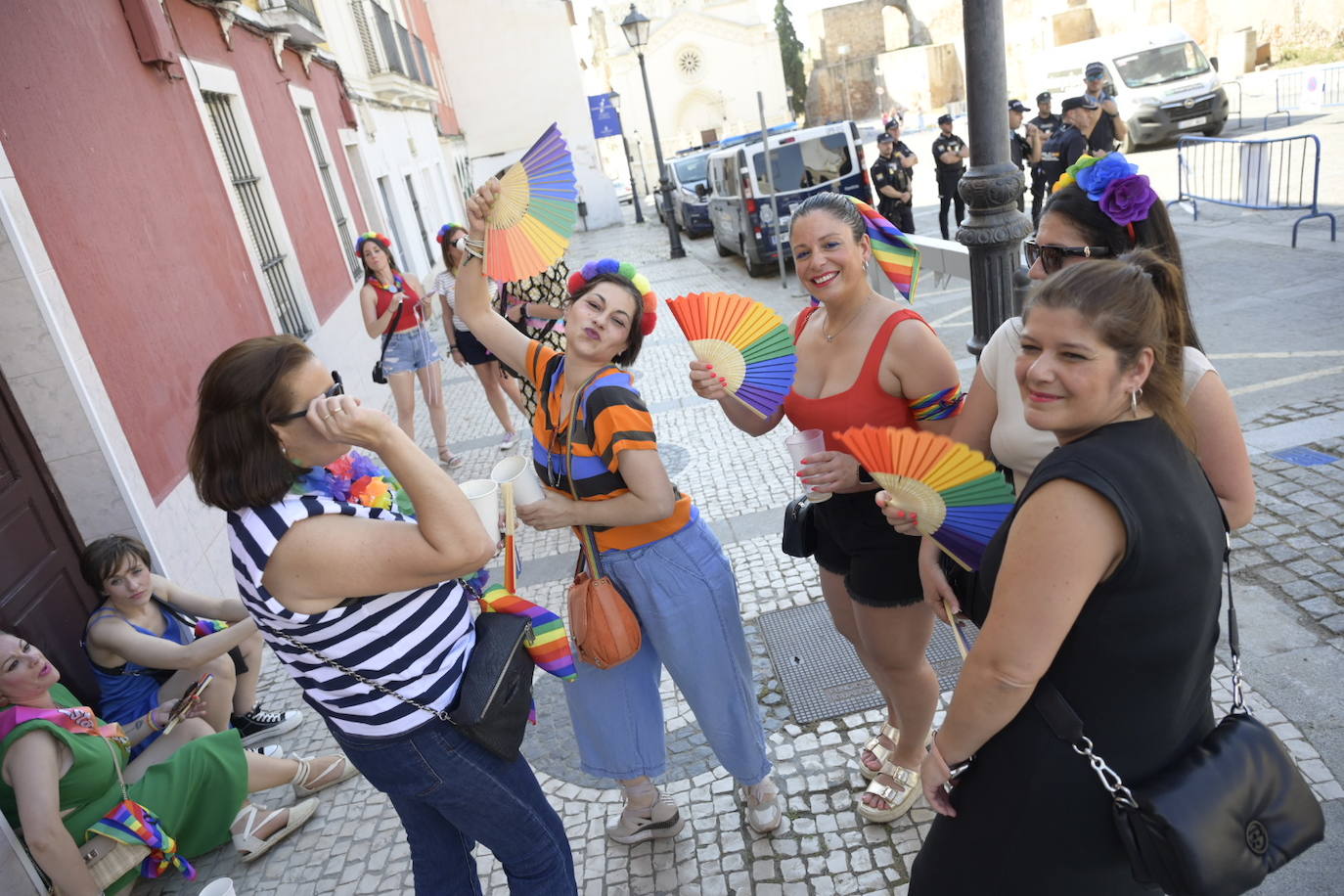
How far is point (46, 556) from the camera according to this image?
3447 millimetres

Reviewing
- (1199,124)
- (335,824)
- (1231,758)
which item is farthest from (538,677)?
(1199,124)

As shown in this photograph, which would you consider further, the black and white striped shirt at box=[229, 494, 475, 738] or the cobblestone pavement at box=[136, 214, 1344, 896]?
the cobblestone pavement at box=[136, 214, 1344, 896]

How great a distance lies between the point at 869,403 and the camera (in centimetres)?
225

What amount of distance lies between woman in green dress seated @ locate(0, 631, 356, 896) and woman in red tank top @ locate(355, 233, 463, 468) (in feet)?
11.4

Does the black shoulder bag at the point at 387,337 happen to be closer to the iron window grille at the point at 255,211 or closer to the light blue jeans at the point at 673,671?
the iron window grille at the point at 255,211

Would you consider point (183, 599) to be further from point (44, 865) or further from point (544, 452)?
point (544, 452)

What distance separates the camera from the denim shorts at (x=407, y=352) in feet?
20.7

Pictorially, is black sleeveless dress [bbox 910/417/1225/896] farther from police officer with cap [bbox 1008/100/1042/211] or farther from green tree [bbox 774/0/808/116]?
green tree [bbox 774/0/808/116]

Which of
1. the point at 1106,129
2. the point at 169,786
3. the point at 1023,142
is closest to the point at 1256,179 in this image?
the point at 1106,129

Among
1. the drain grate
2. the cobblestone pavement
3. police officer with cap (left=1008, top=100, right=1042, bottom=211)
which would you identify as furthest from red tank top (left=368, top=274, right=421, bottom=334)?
police officer with cap (left=1008, top=100, right=1042, bottom=211)

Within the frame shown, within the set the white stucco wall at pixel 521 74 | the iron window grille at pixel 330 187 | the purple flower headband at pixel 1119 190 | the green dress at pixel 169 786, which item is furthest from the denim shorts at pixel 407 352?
the white stucco wall at pixel 521 74

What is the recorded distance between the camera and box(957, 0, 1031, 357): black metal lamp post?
3422mm

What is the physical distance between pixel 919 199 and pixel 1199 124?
5326mm

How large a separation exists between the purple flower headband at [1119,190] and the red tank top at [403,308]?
518 cm
